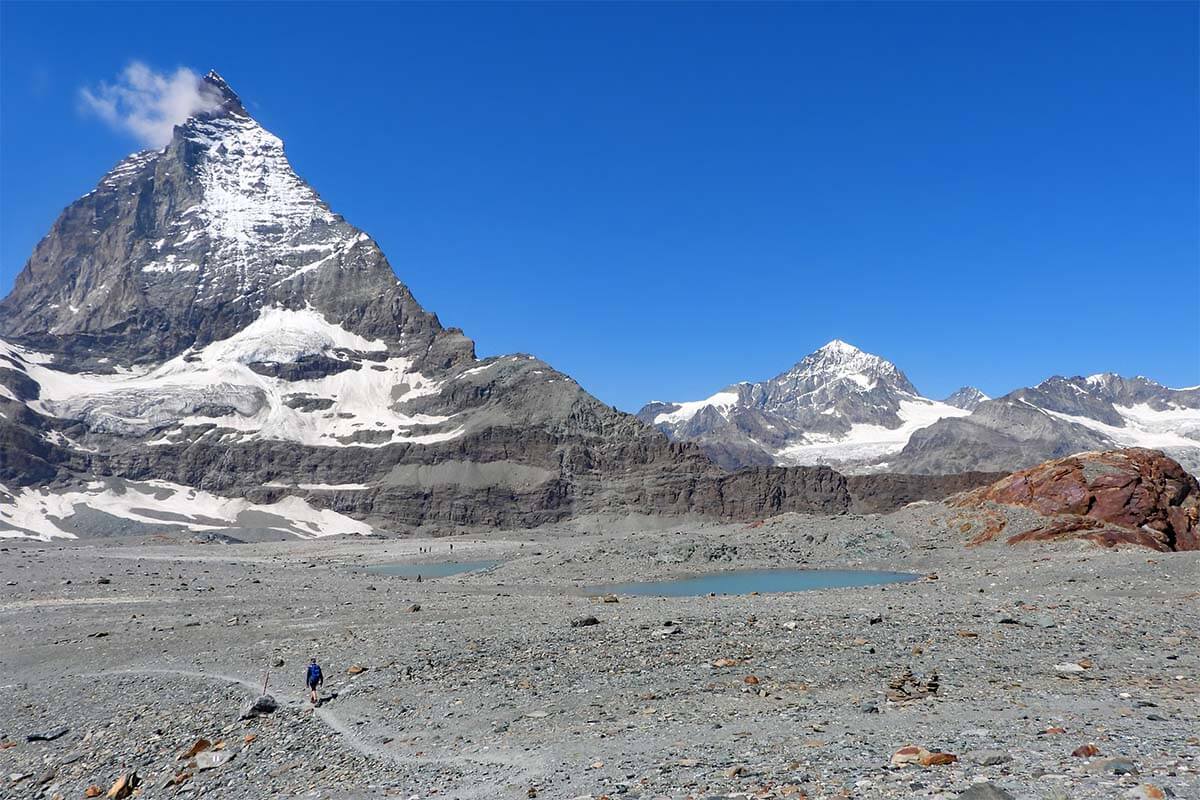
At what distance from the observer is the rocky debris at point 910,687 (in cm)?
1694

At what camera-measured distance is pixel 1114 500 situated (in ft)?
176

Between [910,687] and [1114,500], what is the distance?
44.4m

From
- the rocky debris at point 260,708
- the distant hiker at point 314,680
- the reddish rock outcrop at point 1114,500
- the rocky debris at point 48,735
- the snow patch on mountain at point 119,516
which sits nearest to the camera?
the rocky debris at point 260,708

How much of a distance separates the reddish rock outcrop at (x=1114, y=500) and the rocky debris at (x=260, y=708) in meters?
47.0

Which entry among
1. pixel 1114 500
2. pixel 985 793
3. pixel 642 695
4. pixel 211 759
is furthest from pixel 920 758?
pixel 1114 500

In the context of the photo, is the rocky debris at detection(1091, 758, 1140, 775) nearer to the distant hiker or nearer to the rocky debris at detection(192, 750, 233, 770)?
the rocky debris at detection(192, 750, 233, 770)

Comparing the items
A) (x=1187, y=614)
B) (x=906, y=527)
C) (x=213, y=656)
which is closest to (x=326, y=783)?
(x=213, y=656)

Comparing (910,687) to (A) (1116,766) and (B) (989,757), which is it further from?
(A) (1116,766)

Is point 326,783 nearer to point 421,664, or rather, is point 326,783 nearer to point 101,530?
point 421,664

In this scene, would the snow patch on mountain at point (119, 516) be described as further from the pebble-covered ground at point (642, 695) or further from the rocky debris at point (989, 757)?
the rocky debris at point (989, 757)

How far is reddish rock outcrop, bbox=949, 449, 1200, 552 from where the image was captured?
A: 51062 mm

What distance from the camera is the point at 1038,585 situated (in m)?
35.1

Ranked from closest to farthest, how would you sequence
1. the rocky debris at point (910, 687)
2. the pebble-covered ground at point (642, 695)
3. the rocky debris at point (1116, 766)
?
the rocky debris at point (1116, 766), the pebble-covered ground at point (642, 695), the rocky debris at point (910, 687)

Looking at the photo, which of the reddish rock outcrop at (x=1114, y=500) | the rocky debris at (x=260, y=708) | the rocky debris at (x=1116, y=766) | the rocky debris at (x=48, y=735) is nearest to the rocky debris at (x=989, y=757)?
the rocky debris at (x=1116, y=766)
